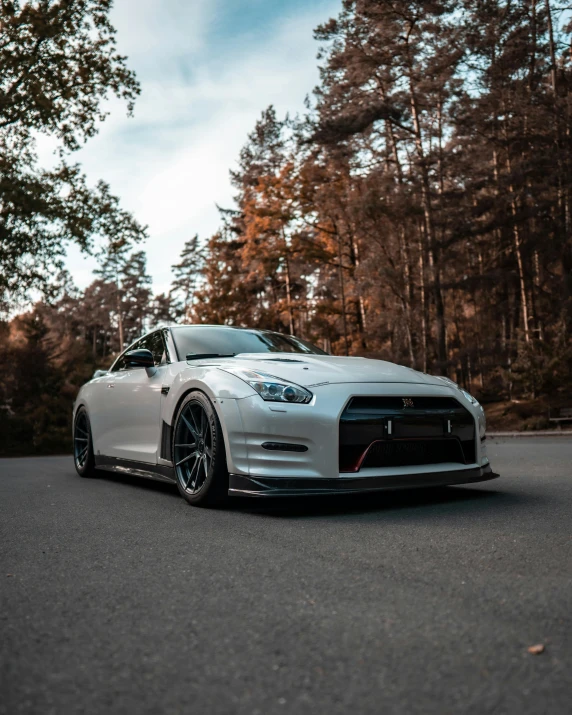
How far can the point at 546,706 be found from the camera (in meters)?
1.84

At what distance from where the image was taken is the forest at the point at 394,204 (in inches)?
907

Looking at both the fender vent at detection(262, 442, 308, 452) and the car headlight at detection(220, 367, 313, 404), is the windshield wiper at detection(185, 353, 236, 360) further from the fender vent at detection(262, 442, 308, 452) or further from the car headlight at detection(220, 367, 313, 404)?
the fender vent at detection(262, 442, 308, 452)

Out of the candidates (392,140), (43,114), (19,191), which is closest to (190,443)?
(19,191)

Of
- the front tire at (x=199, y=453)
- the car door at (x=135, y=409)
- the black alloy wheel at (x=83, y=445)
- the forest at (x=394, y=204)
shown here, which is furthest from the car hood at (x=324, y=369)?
the forest at (x=394, y=204)

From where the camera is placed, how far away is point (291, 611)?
8.81ft

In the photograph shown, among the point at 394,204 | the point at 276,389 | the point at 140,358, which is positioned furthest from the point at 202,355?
the point at 394,204

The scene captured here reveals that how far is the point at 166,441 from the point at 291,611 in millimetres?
3485

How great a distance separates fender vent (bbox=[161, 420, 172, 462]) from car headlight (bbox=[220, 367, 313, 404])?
3.60 feet

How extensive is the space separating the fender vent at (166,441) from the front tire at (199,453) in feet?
0.44

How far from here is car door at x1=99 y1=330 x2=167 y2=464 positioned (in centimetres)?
636

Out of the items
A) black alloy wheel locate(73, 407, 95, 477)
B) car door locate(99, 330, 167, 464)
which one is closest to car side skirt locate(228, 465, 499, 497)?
car door locate(99, 330, 167, 464)

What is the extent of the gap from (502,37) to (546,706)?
27.7 meters

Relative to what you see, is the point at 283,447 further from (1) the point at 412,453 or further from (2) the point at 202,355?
(2) the point at 202,355

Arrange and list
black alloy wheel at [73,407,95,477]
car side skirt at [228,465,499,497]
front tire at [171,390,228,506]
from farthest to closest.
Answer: black alloy wheel at [73,407,95,477] → front tire at [171,390,228,506] → car side skirt at [228,465,499,497]
